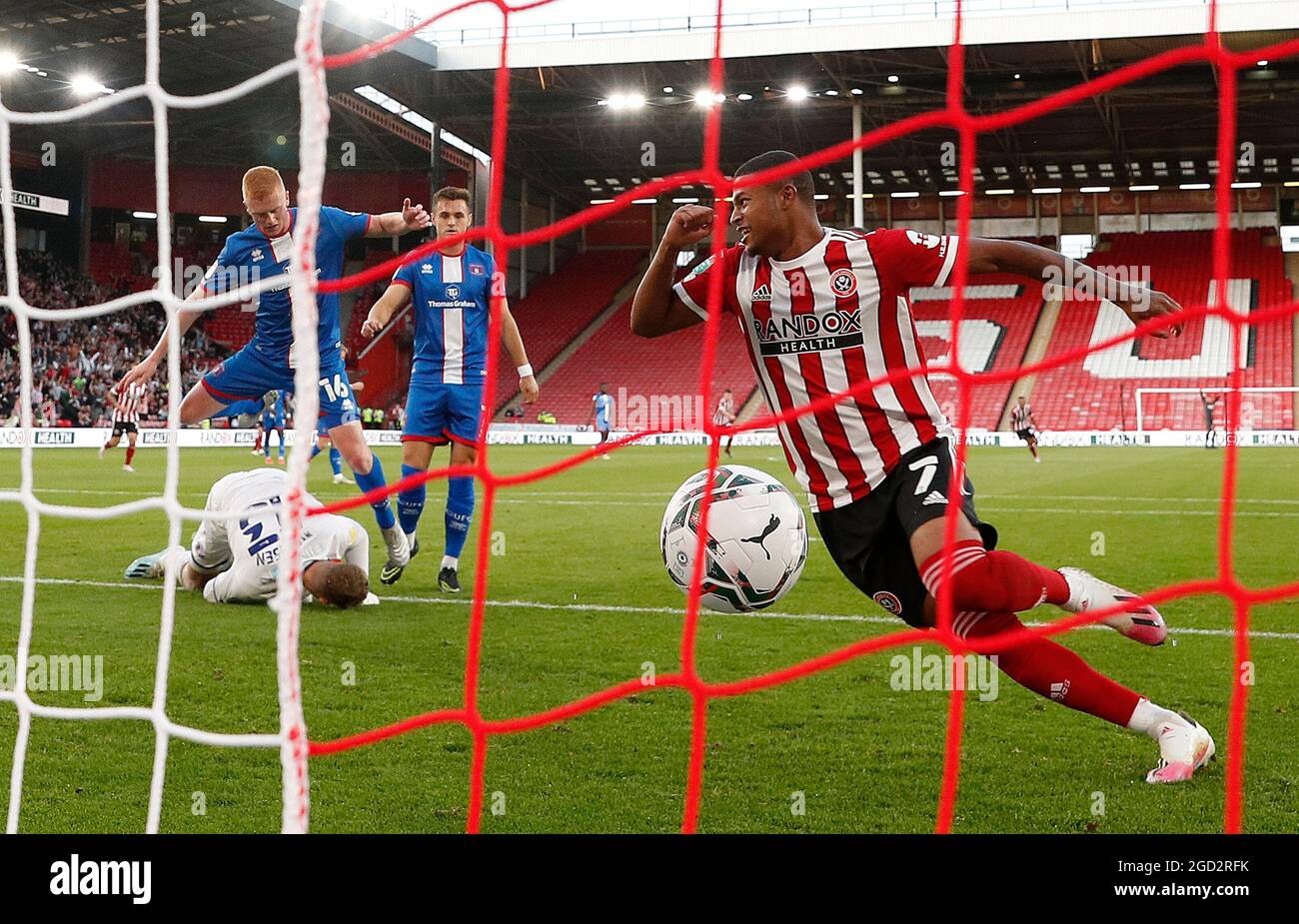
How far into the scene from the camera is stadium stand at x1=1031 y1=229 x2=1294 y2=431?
28469mm

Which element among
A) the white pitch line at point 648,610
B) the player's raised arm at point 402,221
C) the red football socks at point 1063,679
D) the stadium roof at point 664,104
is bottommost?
the white pitch line at point 648,610

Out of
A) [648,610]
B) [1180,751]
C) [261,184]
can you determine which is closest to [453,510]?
[648,610]

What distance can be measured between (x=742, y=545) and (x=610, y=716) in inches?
26.6

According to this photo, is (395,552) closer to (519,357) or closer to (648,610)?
(519,357)

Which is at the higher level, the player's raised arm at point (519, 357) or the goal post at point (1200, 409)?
the goal post at point (1200, 409)

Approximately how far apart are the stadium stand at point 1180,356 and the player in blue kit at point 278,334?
23676mm

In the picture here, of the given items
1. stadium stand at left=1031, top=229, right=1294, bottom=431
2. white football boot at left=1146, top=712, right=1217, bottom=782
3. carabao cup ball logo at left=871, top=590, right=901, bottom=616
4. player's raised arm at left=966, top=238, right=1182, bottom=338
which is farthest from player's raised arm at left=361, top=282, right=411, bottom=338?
stadium stand at left=1031, top=229, right=1294, bottom=431

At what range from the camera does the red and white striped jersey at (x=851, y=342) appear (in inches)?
132

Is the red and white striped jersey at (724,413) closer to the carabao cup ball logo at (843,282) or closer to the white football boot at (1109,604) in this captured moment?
the white football boot at (1109,604)

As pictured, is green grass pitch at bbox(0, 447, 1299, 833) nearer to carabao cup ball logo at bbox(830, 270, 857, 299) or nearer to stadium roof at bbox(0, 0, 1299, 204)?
carabao cup ball logo at bbox(830, 270, 857, 299)

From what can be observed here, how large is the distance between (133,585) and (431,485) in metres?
5.71

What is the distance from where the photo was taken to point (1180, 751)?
9.98 ft

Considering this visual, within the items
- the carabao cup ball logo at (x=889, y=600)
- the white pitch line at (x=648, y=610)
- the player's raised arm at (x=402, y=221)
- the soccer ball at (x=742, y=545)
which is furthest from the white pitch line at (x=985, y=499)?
the carabao cup ball logo at (x=889, y=600)
